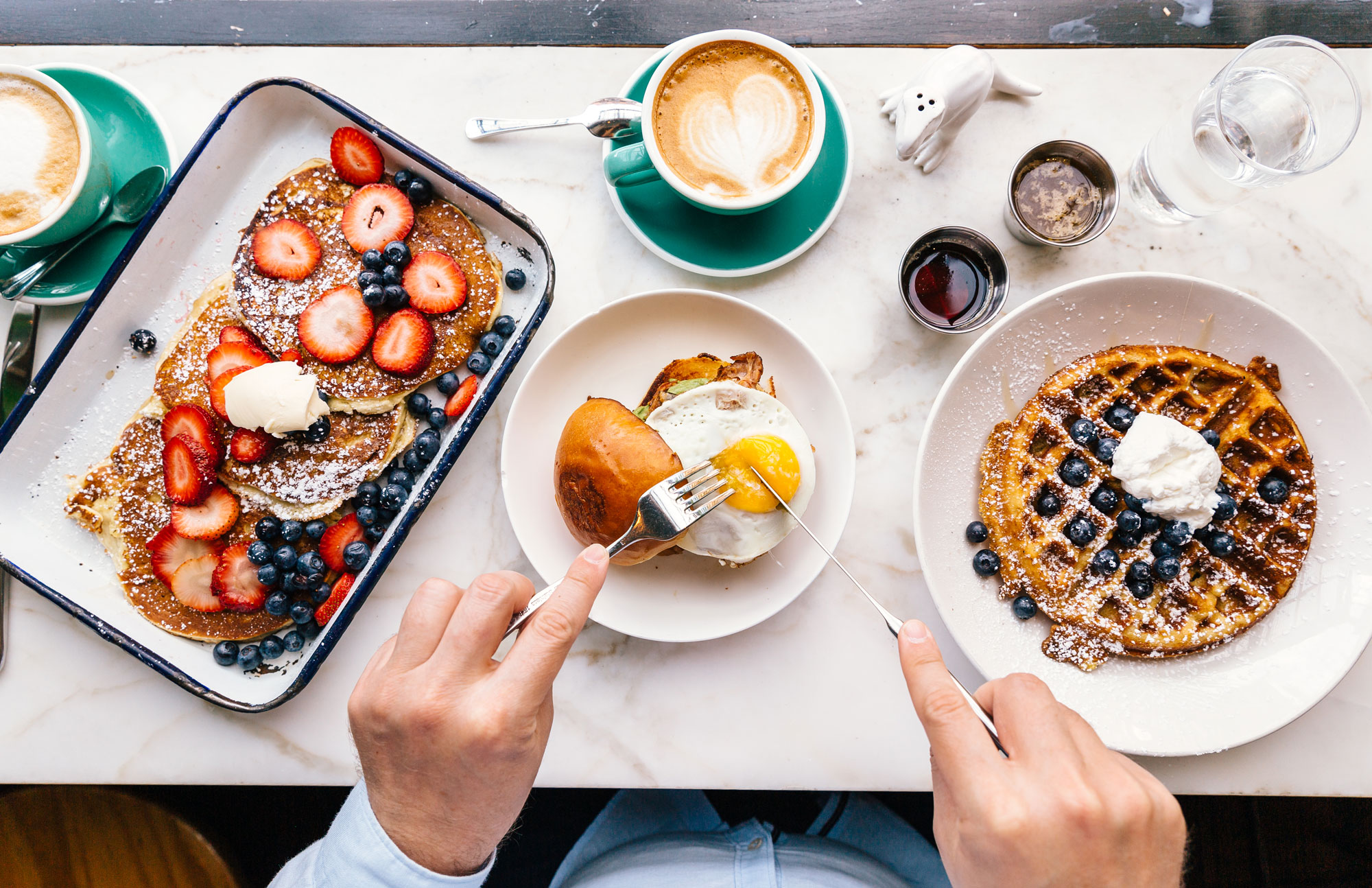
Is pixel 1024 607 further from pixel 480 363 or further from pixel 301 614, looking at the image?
pixel 301 614

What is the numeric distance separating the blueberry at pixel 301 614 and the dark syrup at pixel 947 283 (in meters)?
1.40

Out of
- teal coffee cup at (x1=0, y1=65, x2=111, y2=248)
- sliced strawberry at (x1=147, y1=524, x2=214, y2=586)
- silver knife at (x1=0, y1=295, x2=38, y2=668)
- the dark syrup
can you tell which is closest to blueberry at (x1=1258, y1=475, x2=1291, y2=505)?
the dark syrup

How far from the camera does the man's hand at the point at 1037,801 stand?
3.27 feet

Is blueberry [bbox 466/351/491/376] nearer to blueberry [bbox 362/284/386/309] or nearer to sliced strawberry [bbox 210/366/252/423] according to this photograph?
blueberry [bbox 362/284/386/309]

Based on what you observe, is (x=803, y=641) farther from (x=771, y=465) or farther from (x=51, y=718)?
(x=51, y=718)

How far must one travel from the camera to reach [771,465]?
1.39 metres

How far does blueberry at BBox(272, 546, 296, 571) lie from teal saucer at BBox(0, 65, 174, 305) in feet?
2.27

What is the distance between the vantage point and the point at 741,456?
1.40 meters

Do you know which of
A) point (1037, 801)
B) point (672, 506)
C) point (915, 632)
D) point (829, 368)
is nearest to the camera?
point (1037, 801)

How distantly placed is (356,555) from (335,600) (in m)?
0.11

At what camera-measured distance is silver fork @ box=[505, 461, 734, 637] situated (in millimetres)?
1333

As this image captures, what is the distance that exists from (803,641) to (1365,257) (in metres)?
1.50

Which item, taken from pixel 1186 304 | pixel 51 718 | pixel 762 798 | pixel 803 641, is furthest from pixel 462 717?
pixel 1186 304

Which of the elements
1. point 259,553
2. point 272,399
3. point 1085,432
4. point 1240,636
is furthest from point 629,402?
point 1240,636
